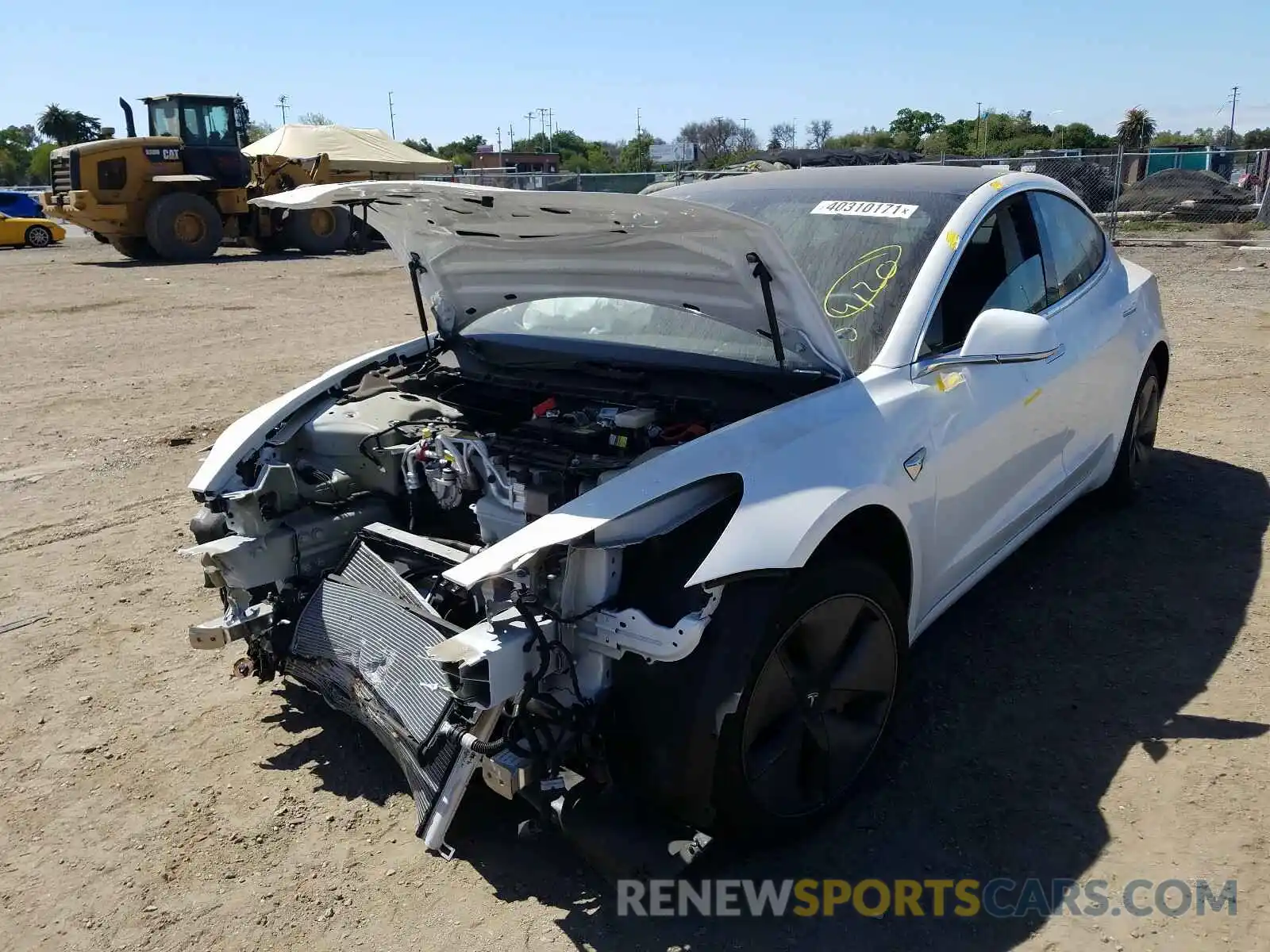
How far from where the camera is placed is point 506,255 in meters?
3.73

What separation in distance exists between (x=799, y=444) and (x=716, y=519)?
312 millimetres

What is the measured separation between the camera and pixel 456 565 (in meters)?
2.92

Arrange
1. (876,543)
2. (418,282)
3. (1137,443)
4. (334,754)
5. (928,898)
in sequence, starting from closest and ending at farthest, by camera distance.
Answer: (928,898)
(876,543)
(334,754)
(418,282)
(1137,443)

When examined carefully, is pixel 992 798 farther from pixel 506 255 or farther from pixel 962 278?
pixel 506 255

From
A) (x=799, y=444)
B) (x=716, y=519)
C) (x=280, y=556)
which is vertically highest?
(x=799, y=444)

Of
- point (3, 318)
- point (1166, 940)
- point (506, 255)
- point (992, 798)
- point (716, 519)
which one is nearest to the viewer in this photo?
point (1166, 940)

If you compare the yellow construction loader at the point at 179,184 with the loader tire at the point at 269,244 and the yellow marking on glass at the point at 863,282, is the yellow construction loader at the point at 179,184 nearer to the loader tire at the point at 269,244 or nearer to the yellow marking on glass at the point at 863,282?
the loader tire at the point at 269,244

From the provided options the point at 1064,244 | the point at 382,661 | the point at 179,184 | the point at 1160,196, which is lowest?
the point at 382,661

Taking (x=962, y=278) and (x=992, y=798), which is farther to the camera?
(x=962, y=278)

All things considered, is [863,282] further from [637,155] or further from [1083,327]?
[637,155]

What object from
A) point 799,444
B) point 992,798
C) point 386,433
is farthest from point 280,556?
point 992,798

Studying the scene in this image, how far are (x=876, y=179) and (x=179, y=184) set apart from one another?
19431 millimetres

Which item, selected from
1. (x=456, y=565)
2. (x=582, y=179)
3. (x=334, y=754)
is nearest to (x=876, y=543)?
(x=456, y=565)

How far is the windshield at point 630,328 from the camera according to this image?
3328 mm
